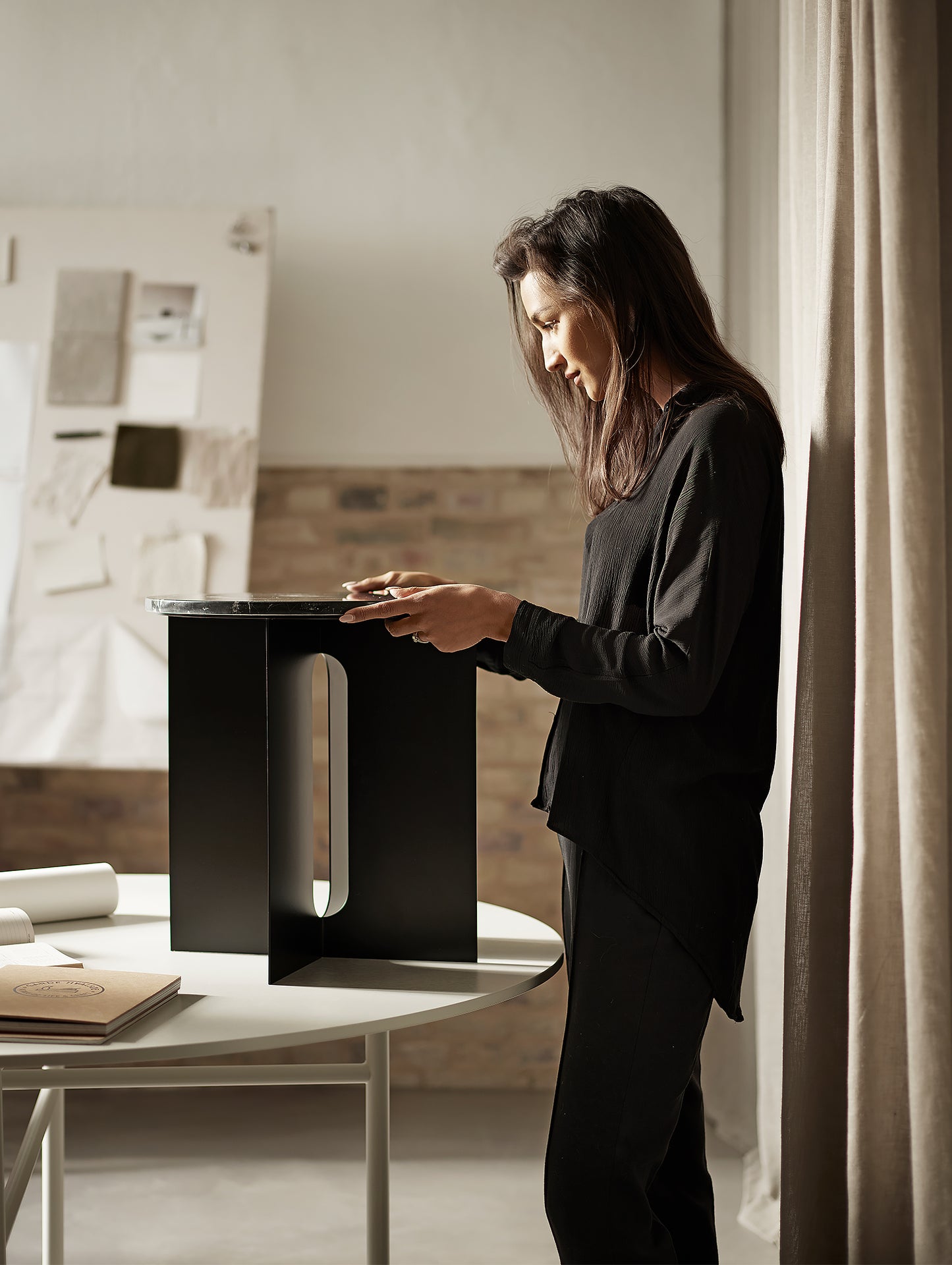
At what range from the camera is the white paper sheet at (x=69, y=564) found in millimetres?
3064

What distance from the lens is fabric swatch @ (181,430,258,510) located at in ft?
10.1

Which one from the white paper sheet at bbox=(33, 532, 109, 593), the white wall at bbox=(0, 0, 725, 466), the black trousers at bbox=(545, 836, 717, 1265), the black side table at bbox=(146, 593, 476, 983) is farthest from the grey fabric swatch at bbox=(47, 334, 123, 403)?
the black trousers at bbox=(545, 836, 717, 1265)

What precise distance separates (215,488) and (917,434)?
2.10m

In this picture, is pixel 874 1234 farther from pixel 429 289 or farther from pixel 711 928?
pixel 429 289

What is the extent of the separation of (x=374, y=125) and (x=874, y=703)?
2560mm

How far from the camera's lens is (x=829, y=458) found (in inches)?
60.1

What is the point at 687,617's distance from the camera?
1307 millimetres

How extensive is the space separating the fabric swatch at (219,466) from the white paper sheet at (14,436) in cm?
42

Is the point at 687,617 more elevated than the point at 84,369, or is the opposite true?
the point at 84,369

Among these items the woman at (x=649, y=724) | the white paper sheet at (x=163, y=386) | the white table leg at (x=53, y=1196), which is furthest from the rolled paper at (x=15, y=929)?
the white paper sheet at (x=163, y=386)

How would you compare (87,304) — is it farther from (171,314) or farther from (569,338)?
(569,338)

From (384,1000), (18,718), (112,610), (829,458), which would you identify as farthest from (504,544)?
(384,1000)

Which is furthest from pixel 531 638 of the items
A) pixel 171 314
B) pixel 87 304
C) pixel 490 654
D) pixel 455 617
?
pixel 87 304

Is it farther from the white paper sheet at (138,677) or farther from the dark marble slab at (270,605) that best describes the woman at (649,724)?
the white paper sheet at (138,677)
